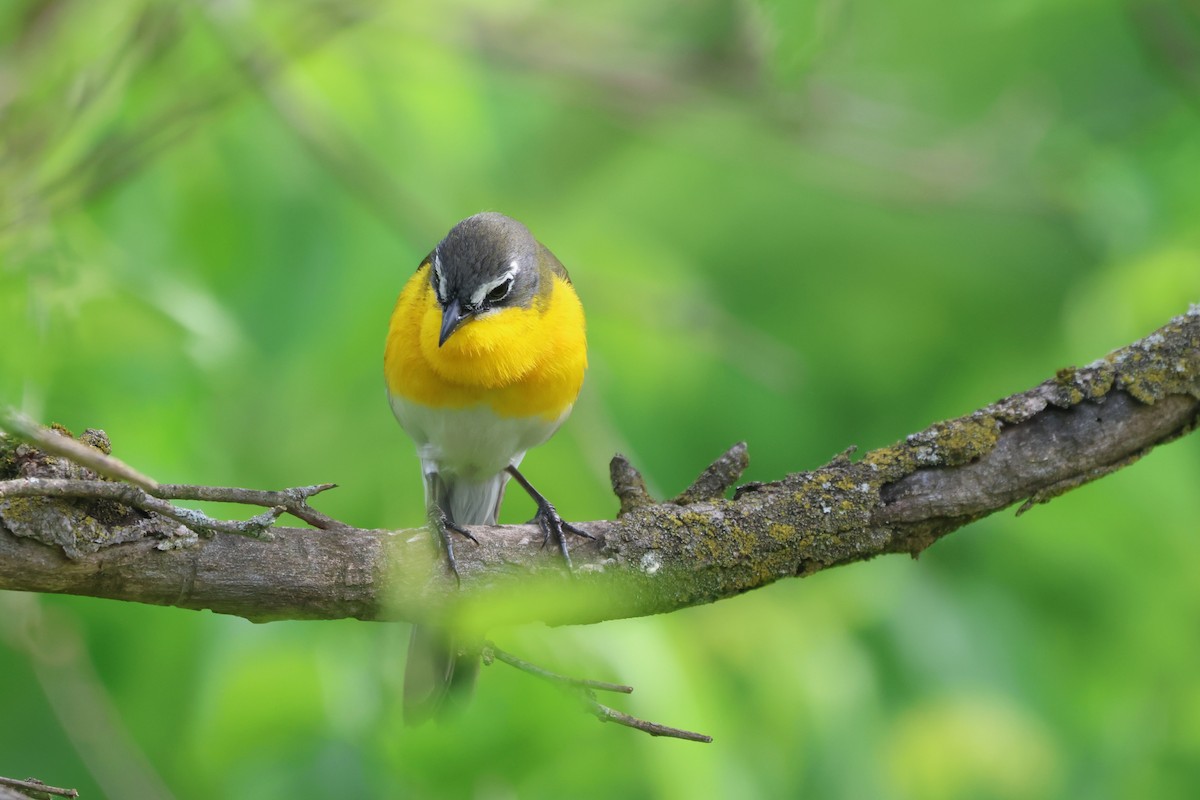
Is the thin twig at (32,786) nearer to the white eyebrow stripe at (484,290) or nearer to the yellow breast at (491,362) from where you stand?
the yellow breast at (491,362)

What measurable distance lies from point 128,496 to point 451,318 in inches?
91.4

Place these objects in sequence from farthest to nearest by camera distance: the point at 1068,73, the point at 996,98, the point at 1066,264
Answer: the point at 1066,264, the point at 996,98, the point at 1068,73

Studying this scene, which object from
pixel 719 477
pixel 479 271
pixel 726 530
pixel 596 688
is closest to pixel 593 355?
pixel 479 271

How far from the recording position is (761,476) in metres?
8.33

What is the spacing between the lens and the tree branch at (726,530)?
3.02 metres

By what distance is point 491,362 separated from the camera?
509 centimetres

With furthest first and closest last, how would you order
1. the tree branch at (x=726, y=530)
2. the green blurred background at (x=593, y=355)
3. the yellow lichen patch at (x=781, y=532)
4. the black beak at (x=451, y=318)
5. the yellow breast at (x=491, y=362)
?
the yellow breast at (x=491, y=362)
the black beak at (x=451, y=318)
the green blurred background at (x=593, y=355)
the yellow lichen patch at (x=781, y=532)
the tree branch at (x=726, y=530)

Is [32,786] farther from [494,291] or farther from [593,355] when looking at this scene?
[593,355]

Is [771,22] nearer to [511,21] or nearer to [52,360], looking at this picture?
[52,360]

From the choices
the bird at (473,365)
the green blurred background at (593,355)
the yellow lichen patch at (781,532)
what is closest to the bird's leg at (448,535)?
the green blurred background at (593,355)

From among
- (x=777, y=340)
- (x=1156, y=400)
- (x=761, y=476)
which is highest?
(x=777, y=340)

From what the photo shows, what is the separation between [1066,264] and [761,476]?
2969 mm

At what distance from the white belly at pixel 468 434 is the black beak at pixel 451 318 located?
36cm

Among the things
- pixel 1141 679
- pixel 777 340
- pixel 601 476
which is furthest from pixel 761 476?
pixel 601 476
